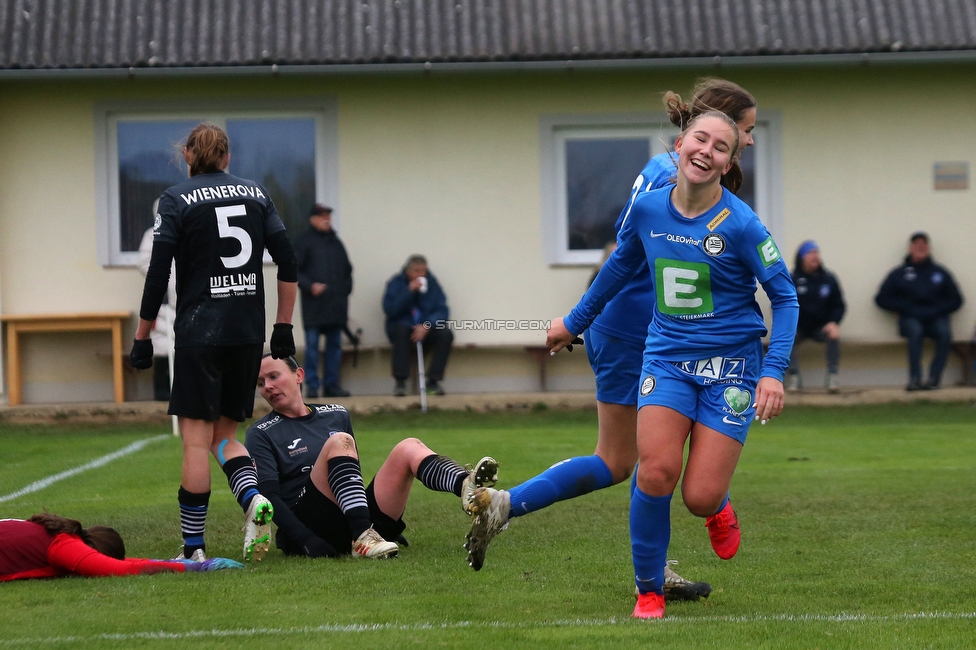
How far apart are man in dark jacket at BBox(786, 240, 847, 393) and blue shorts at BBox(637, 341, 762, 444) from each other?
10181mm

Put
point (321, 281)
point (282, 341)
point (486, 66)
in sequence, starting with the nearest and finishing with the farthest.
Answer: point (282, 341) < point (321, 281) < point (486, 66)

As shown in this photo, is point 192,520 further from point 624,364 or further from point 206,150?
point 624,364

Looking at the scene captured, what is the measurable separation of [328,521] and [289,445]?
0.50 m

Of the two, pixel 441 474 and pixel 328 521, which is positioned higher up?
pixel 441 474

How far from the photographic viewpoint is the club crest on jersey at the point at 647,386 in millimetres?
4527

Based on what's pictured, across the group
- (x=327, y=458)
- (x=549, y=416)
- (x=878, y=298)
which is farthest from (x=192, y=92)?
(x=327, y=458)

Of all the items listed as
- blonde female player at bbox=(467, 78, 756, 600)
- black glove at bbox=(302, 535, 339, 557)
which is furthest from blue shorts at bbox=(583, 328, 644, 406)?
black glove at bbox=(302, 535, 339, 557)

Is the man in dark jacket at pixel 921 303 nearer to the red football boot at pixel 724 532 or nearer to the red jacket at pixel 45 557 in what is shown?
the red football boot at pixel 724 532

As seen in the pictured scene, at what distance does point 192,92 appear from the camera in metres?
14.6

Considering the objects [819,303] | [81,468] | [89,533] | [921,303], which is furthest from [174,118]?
[89,533]

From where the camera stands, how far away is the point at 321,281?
45.5 ft

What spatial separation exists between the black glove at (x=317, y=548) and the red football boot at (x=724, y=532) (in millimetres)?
1778

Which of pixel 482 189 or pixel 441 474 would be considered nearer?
pixel 441 474

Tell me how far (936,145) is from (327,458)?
11.0 meters
